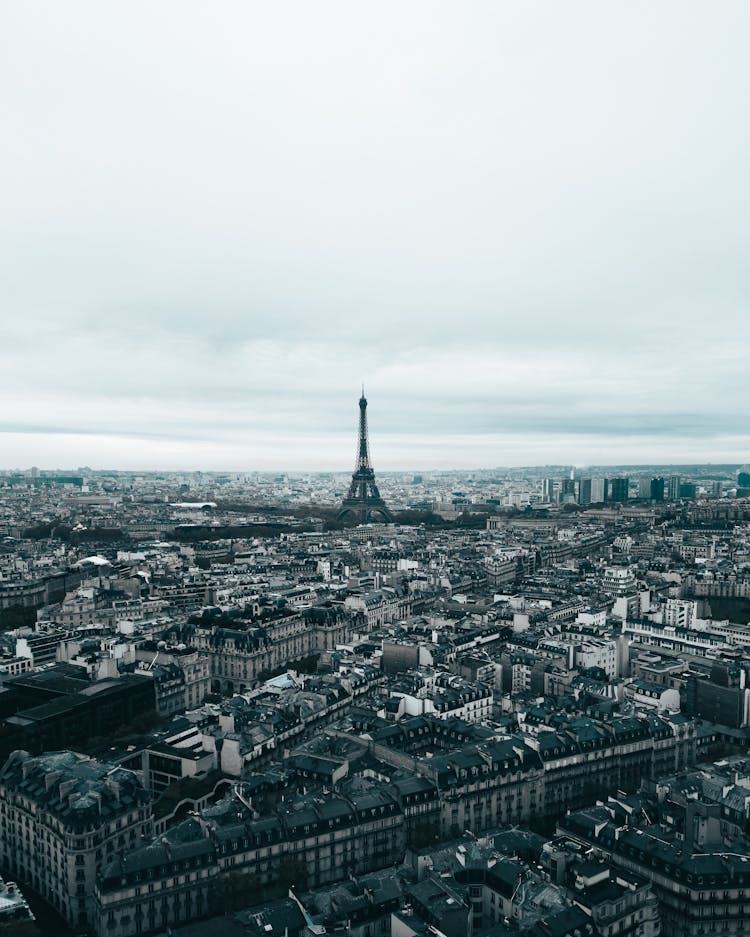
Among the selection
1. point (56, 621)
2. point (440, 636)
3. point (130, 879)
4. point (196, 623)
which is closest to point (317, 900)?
point (130, 879)

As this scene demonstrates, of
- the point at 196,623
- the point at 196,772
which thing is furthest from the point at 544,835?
the point at 196,623

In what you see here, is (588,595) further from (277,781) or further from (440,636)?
(277,781)

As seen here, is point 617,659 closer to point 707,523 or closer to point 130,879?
point 130,879

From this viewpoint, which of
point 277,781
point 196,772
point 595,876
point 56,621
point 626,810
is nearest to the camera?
point 595,876

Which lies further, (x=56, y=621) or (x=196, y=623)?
(x=56, y=621)

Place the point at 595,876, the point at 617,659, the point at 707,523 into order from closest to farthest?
the point at 595,876
the point at 617,659
the point at 707,523

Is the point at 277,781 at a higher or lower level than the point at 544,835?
higher
